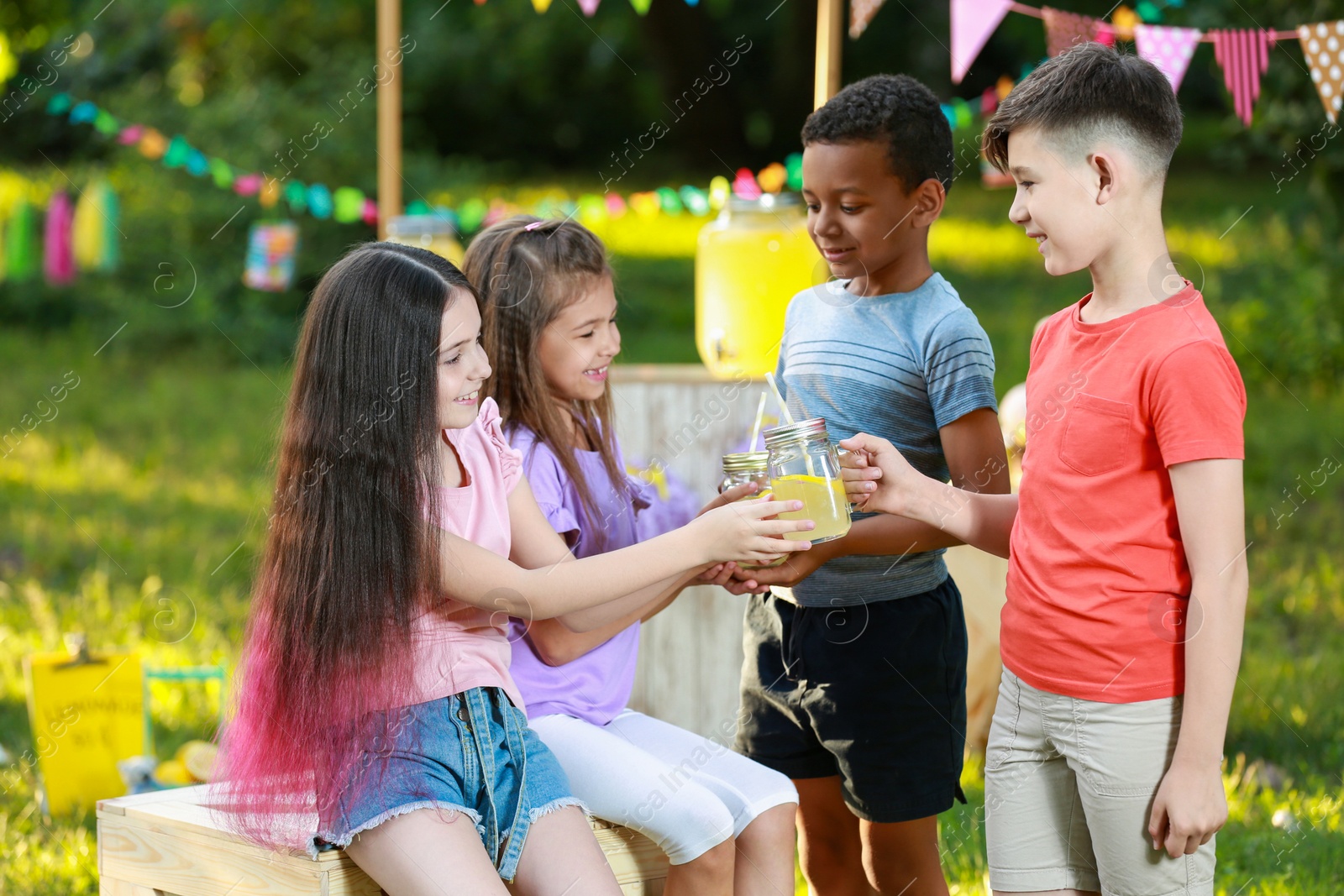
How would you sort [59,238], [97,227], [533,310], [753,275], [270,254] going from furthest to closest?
[59,238] < [97,227] < [270,254] < [753,275] < [533,310]

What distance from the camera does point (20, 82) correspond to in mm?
9352

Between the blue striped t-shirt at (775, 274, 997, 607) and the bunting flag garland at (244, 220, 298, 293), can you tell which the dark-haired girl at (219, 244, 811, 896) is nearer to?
the blue striped t-shirt at (775, 274, 997, 607)

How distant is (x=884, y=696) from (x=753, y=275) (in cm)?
132

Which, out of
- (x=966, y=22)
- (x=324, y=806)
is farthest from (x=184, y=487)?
(x=324, y=806)

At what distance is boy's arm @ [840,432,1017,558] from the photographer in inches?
75.6

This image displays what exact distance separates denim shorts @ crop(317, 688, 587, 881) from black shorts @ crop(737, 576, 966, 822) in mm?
473

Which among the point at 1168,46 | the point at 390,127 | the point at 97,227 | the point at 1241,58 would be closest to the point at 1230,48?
the point at 1241,58

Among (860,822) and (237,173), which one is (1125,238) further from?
(237,173)

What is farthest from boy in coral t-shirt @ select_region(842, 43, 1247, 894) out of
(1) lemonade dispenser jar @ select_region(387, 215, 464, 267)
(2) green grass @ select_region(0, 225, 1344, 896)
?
(1) lemonade dispenser jar @ select_region(387, 215, 464, 267)

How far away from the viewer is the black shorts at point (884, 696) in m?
2.12

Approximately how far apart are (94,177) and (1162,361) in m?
8.37

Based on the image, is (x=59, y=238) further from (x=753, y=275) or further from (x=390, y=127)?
(x=753, y=275)

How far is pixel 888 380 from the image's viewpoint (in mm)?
2057

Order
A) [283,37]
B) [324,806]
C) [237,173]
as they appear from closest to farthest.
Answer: [324,806], [237,173], [283,37]
